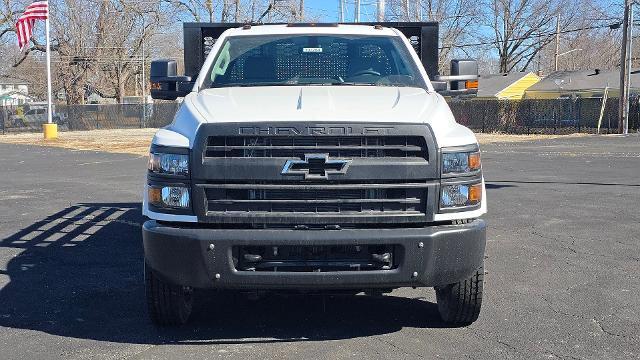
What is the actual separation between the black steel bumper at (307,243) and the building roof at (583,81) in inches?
2110

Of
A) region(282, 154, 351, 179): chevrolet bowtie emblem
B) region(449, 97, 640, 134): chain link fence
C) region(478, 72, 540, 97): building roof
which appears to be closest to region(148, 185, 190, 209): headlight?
region(282, 154, 351, 179): chevrolet bowtie emblem

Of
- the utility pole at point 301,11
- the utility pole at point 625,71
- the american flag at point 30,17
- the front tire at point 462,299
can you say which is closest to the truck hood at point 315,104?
the front tire at point 462,299

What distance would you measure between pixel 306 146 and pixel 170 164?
0.82m

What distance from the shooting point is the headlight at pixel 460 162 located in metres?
4.36

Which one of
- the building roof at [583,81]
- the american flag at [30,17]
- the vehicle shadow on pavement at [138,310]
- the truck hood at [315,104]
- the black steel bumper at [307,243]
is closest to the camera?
the black steel bumper at [307,243]

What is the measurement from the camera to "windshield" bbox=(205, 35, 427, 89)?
19.1 ft

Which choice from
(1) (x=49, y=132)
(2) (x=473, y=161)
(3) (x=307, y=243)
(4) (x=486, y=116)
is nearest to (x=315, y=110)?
(3) (x=307, y=243)

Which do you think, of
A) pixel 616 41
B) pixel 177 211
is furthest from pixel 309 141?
pixel 616 41

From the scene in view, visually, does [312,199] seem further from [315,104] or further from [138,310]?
[138,310]

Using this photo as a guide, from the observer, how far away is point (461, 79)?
6254 millimetres

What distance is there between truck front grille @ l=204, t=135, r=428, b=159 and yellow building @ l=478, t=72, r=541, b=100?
56801 millimetres

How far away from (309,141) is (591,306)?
2.68 metres

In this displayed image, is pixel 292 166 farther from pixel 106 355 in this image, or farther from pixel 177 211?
pixel 106 355

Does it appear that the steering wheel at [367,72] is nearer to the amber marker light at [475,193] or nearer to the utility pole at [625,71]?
the amber marker light at [475,193]
